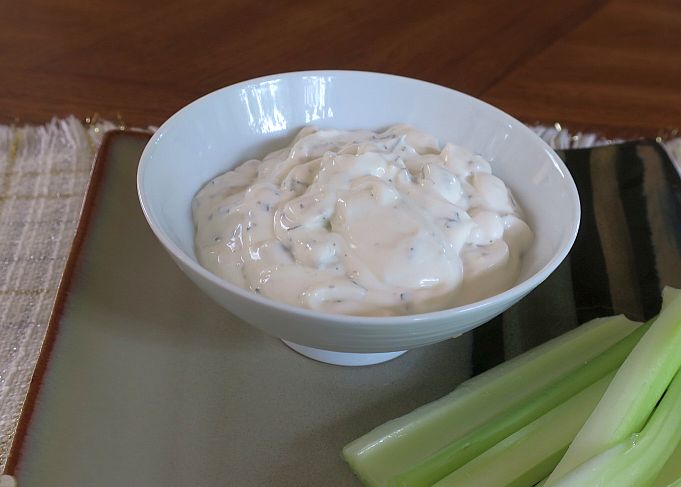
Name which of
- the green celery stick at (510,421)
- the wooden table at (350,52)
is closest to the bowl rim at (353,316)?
Answer: the green celery stick at (510,421)

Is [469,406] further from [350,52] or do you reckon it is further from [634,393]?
[350,52]

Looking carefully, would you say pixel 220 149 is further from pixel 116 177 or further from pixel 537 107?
pixel 537 107

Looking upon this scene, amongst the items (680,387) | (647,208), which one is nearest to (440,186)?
(680,387)

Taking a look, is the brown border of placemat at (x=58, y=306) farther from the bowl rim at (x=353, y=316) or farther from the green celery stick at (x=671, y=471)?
the green celery stick at (x=671, y=471)

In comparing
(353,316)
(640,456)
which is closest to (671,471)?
(640,456)

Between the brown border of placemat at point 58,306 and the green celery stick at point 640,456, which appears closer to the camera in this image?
the green celery stick at point 640,456

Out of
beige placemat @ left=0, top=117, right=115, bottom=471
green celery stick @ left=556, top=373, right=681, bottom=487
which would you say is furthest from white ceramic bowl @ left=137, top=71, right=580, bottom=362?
beige placemat @ left=0, top=117, right=115, bottom=471
